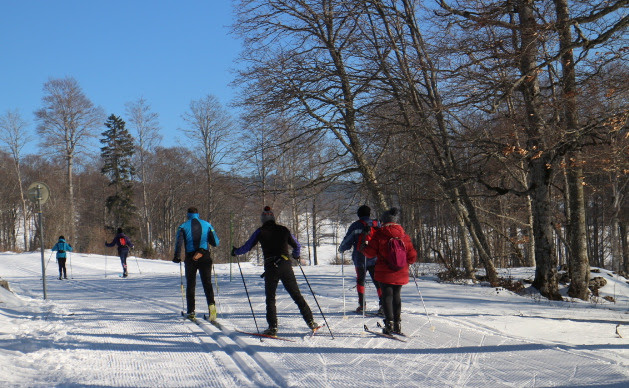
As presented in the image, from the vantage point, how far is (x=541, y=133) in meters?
9.90

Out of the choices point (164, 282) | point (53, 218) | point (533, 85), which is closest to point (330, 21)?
point (533, 85)

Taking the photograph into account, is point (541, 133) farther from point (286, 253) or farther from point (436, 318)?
point (286, 253)

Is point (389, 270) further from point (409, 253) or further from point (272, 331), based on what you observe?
point (272, 331)

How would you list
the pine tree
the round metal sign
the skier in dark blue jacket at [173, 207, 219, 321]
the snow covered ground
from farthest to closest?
the pine tree, the round metal sign, the skier in dark blue jacket at [173, 207, 219, 321], the snow covered ground

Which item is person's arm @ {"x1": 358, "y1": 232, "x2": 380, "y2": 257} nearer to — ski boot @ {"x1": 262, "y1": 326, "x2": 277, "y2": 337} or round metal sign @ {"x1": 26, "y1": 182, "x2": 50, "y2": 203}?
ski boot @ {"x1": 262, "y1": 326, "x2": 277, "y2": 337}

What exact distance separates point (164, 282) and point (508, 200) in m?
24.3

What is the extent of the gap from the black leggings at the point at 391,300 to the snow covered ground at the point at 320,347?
14.9 inches

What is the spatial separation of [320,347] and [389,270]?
4.38 ft

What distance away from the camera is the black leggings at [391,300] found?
647 cm

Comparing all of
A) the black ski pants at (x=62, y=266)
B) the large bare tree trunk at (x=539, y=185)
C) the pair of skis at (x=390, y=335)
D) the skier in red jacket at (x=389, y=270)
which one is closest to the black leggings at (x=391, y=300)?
the skier in red jacket at (x=389, y=270)

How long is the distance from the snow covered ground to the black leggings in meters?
0.38

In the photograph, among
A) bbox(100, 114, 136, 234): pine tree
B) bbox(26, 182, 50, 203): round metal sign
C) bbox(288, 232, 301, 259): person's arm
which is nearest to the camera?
bbox(288, 232, 301, 259): person's arm

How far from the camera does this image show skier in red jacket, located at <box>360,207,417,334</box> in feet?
21.2

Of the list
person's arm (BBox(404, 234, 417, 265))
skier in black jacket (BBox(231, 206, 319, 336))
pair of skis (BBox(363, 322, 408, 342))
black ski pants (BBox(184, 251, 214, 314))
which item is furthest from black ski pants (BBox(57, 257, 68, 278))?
person's arm (BBox(404, 234, 417, 265))
